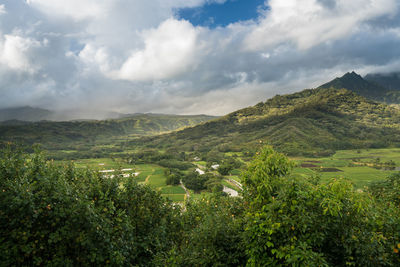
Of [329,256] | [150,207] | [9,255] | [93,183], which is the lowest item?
[150,207]

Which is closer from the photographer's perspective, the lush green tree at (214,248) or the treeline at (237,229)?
the treeline at (237,229)

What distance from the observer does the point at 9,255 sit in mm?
7922

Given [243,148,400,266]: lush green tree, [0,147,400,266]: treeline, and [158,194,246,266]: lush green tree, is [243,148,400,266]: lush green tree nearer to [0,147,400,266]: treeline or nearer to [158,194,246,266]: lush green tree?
[0,147,400,266]: treeline

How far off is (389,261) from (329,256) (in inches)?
76.2

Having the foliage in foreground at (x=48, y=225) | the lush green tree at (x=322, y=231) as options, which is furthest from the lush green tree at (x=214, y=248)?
the foliage in foreground at (x=48, y=225)

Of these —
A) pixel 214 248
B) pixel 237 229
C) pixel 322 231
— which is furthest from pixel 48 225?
pixel 322 231

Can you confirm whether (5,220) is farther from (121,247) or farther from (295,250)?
(295,250)

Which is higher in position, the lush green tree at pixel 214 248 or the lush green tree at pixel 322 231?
the lush green tree at pixel 322 231

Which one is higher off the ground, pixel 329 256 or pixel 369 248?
pixel 369 248

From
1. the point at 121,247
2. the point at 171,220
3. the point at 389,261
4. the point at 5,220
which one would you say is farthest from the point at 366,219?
the point at 5,220

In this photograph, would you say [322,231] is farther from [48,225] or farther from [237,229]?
[48,225]

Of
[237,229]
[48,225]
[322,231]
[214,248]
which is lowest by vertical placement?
[214,248]

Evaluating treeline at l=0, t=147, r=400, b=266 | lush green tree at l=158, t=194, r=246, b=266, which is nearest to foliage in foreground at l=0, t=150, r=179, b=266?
treeline at l=0, t=147, r=400, b=266

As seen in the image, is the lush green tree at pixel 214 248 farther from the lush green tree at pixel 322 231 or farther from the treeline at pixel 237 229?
the lush green tree at pixel 322 231
